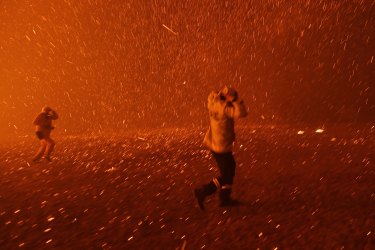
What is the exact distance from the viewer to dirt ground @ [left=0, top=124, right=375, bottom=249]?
5129mm

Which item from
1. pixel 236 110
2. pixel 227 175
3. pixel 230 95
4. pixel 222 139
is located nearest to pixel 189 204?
pixel 227 175

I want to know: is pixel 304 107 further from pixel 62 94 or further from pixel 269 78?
pixel 62 94

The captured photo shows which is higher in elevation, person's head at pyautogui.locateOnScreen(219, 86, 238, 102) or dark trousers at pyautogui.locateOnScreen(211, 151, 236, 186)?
person's head at pyautogui.locateOnScreen(219, 86, 238, 102)

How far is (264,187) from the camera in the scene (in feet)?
24.7

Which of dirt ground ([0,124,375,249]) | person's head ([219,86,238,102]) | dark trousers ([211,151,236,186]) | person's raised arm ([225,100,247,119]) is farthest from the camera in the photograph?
dark trousers ([211,151,236,186])

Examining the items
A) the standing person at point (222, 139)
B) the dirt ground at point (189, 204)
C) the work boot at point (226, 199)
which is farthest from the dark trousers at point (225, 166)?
the dirt ground at point (189, 204)

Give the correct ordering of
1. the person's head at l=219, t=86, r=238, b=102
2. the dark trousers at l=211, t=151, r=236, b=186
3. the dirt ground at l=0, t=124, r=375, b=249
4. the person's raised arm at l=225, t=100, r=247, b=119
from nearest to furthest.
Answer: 1. the dirt ground at l=0, t=124, r=375, b=249
2. the person's raised arm at l=225, t=100, r=247, b=119
3. the person's head at l=219, t=86, r=238, b=102
4. the dark trousers at l=211, t=151, r=236, b=186

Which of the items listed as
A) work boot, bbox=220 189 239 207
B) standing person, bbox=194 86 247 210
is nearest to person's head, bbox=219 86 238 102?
standing person, bbox=194 86 247 210

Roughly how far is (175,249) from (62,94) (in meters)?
44.5

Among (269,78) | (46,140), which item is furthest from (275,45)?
(46,140)

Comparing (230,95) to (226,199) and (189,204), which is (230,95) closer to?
(226,199)

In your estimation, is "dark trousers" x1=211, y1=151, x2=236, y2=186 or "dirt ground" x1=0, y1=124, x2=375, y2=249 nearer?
"dirt ground" x1=0, y1=124, x2=375, y2=249

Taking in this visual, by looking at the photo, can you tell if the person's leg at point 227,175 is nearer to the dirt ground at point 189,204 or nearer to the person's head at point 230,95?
the dirt ground at point 189,204

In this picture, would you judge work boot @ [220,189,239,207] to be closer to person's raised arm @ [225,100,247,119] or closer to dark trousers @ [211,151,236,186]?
dark trousers @ [211,151,236,186]
